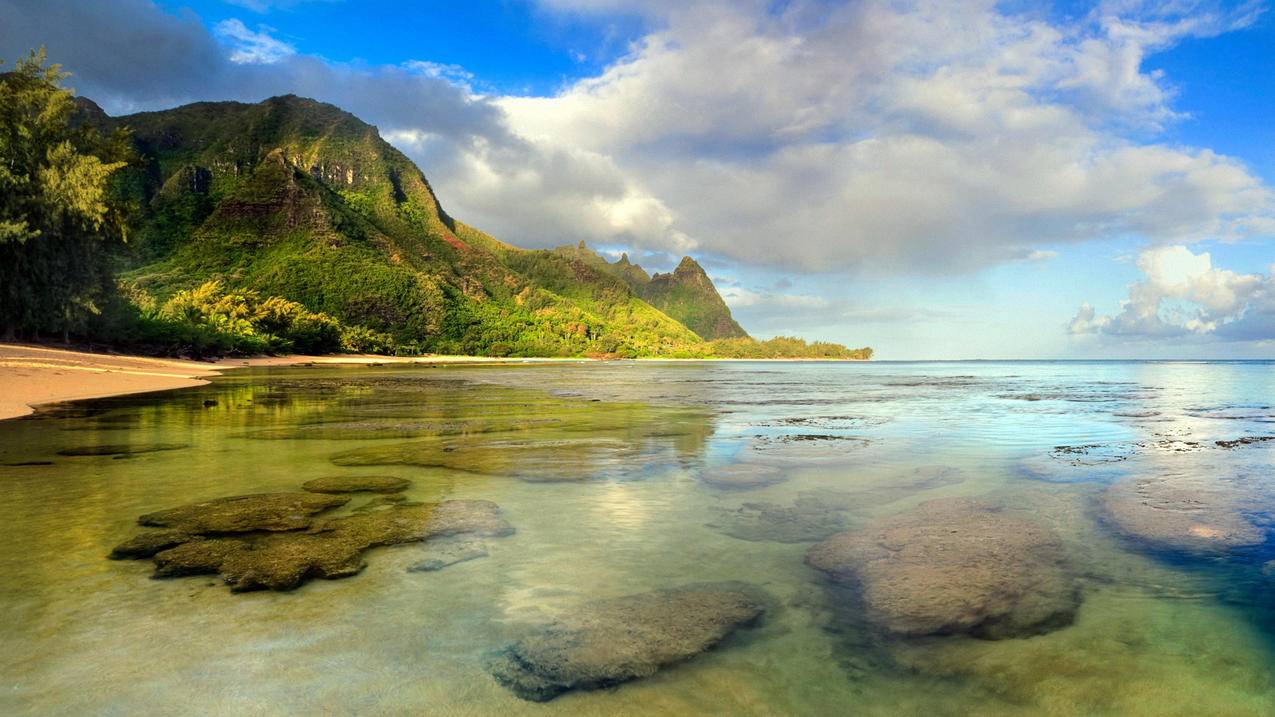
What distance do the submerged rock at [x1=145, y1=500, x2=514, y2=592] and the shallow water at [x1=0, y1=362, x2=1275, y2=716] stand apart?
221mm

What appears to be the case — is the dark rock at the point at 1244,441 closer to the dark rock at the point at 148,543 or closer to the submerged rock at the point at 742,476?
the submerged rock at the point at 742,476

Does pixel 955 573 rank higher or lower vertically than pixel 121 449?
higher

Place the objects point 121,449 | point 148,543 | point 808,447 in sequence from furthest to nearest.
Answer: point 808,447, point 121,449, point 148,543

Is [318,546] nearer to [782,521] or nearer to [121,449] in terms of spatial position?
[782,521]

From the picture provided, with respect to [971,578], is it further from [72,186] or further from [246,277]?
[246,277]

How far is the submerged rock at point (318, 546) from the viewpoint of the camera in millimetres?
5449

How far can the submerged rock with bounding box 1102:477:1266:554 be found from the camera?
677 centimetres

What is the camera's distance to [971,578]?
17.9ft

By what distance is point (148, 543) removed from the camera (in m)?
6.23

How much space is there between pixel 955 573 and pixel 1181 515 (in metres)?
4.51

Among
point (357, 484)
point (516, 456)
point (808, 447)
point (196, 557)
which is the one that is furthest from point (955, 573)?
point (516, 456)

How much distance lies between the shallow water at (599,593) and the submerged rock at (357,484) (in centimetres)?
29

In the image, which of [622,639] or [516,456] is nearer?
[622,639]

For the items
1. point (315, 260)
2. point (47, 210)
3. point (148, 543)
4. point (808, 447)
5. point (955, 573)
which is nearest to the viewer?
point (955, 573)
